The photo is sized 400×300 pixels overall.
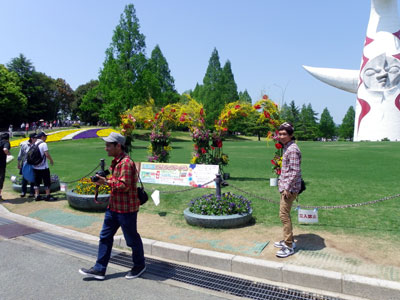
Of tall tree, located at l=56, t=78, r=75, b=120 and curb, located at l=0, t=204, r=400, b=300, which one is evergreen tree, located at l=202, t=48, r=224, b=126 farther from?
curb, located at l=0, t=204, r=400, b=300

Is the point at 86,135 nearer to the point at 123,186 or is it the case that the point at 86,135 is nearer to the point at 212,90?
the point at 212,90

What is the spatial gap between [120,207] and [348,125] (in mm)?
88335

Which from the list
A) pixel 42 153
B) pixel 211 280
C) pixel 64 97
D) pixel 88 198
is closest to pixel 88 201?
pixel 88 198

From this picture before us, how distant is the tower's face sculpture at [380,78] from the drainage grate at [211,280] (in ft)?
127

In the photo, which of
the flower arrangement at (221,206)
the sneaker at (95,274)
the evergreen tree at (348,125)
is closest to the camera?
the sneaker at (95,274)

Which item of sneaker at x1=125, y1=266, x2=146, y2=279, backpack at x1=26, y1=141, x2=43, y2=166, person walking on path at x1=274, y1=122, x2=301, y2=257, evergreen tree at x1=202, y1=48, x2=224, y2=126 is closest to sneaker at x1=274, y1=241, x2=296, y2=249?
person walking on path at x1=274, y1=122, x2=301, y2=257

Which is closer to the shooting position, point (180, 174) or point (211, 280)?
point (211, 280)

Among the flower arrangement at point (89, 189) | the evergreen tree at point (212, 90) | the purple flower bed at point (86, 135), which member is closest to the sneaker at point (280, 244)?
the flower arrangement at point (89, 189)

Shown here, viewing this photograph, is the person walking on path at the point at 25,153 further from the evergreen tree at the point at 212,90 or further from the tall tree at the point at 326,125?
the tall tree at the point at 326,125

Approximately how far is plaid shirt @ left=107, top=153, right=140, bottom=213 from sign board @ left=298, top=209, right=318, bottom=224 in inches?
124

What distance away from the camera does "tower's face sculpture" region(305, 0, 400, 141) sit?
116ft

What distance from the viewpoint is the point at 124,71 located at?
32719 mm

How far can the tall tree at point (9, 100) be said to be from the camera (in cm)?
5361

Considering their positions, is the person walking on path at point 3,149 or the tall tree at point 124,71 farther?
the tall tree at point 124,71
